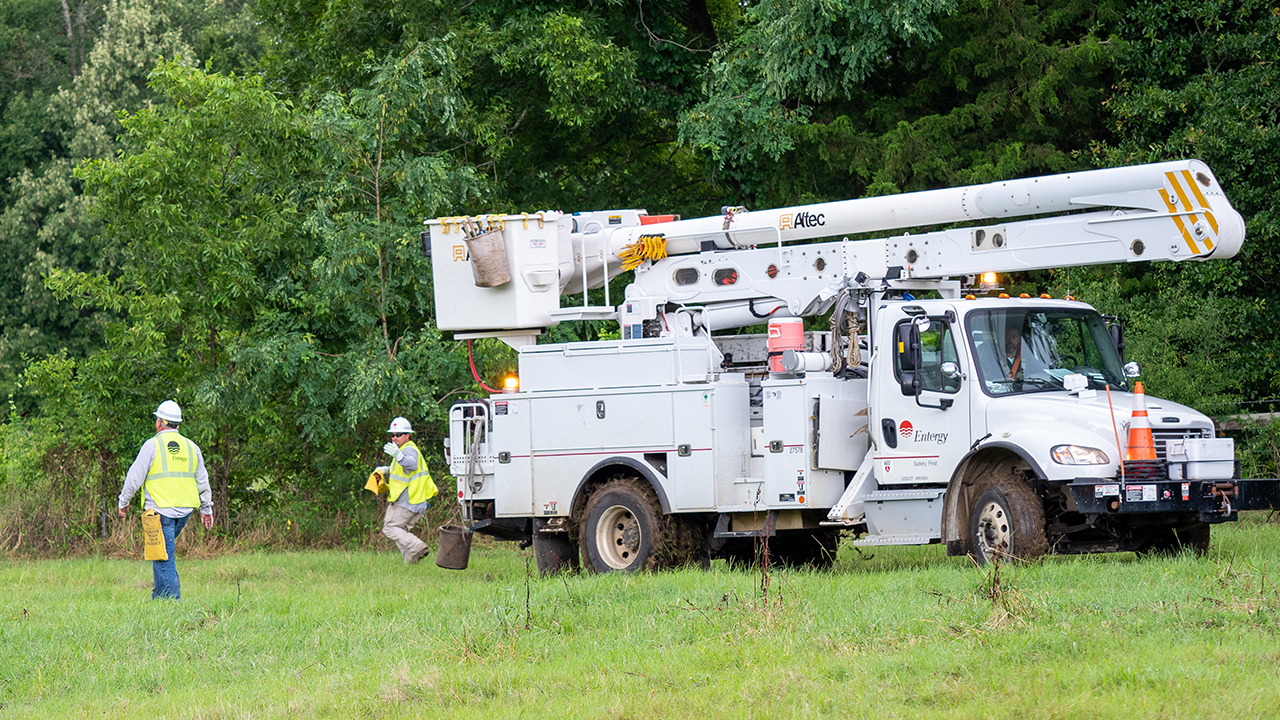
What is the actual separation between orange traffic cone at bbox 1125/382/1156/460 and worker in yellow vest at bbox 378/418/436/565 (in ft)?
27.7

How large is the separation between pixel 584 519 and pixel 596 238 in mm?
2909

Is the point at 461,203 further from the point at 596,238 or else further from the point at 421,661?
the point at 421,661

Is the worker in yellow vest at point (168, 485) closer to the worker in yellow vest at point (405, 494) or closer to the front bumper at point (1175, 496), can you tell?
the worker in yellow vest at point (405, 494)

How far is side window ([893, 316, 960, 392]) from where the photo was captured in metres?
12.1

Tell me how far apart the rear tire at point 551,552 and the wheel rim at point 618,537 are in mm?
621

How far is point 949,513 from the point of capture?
11.9 meters

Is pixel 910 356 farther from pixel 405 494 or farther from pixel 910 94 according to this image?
pixel 910 94

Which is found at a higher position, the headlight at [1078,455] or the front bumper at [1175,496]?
the headlight at [1078,455]

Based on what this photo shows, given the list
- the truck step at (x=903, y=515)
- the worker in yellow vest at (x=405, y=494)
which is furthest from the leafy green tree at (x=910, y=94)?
the truck step at (x=903, y=515)

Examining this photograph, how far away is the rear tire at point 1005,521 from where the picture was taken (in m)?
11.2

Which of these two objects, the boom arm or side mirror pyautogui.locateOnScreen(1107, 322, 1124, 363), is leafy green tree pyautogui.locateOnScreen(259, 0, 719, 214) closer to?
the boom arm

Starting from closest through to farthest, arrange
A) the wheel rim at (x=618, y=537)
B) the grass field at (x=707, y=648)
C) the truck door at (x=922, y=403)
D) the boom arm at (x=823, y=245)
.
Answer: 1. the grass field at (x=707, y=648)
2. the boom arm at (x=823, y=245)
3. the truck door at (x=922, y=403)
4. the wheel rim at (x=618, y=537)

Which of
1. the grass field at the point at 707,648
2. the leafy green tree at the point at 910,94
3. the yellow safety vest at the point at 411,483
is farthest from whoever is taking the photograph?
the leafy green tree at the point at 910,94

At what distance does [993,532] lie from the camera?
11.6 meters
